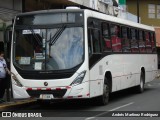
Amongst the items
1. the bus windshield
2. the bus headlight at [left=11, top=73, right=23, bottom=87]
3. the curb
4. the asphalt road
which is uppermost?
the bus windshield

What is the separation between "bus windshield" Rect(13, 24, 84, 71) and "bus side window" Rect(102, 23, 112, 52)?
1.86 m

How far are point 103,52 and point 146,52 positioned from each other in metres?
6.94

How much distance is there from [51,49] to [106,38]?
2.69 m

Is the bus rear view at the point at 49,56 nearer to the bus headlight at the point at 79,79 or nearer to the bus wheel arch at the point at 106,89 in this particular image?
the bus headlight at the point at 79,79

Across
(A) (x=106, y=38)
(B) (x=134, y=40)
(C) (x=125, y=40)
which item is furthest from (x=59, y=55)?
(B) (x=134, y=40)

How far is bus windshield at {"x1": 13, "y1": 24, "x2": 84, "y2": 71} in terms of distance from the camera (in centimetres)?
1359

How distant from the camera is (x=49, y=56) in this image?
13727 mm

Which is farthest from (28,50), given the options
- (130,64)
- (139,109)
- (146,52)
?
(146,52)

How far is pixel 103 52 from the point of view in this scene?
1526 cm

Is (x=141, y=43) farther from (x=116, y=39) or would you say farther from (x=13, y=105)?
(x=13, y=105)

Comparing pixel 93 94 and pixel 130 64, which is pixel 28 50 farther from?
pixel 130 64

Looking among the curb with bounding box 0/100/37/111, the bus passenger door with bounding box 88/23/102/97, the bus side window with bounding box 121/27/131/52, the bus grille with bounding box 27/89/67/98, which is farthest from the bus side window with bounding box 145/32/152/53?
the bus grille with bounding box 27/89/67/98

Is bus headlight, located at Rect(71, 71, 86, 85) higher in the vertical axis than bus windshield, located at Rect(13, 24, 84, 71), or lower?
lower

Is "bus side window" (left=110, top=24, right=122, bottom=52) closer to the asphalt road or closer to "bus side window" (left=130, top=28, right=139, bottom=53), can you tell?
"bus side window" (left=130, top=28, right=139, bottom=53)
